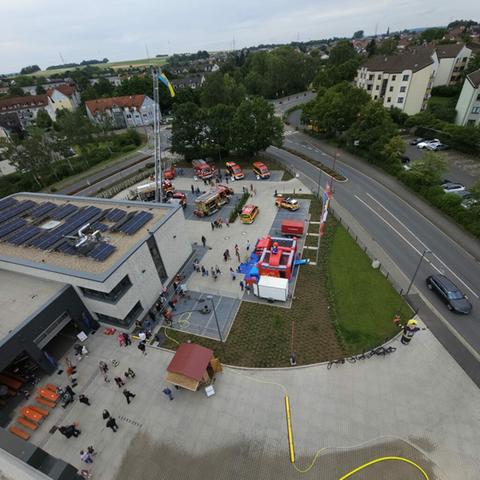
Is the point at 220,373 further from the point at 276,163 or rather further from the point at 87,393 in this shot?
the point at 276,163

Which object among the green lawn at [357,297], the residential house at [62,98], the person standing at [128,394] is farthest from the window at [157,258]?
the residential house at [62,98]

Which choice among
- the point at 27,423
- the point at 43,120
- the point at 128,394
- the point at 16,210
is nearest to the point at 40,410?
the point at 27,423

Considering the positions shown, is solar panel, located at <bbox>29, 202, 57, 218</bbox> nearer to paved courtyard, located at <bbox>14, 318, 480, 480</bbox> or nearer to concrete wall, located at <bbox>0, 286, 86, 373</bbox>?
concrete wall, located at <bbox>0, 286, 86, 373</bbox>

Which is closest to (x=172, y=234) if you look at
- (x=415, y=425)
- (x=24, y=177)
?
(x=415, y=425)

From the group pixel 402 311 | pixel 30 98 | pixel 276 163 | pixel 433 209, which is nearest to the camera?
pixel 402 311

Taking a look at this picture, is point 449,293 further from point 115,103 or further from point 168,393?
point 115,103

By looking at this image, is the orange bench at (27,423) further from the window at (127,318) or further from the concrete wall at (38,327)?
the window at (127,318)

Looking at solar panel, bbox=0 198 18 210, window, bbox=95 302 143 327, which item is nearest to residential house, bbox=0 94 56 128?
solar panel, bbox=0 198 18 210

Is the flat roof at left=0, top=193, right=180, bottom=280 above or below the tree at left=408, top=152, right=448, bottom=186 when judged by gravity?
above
